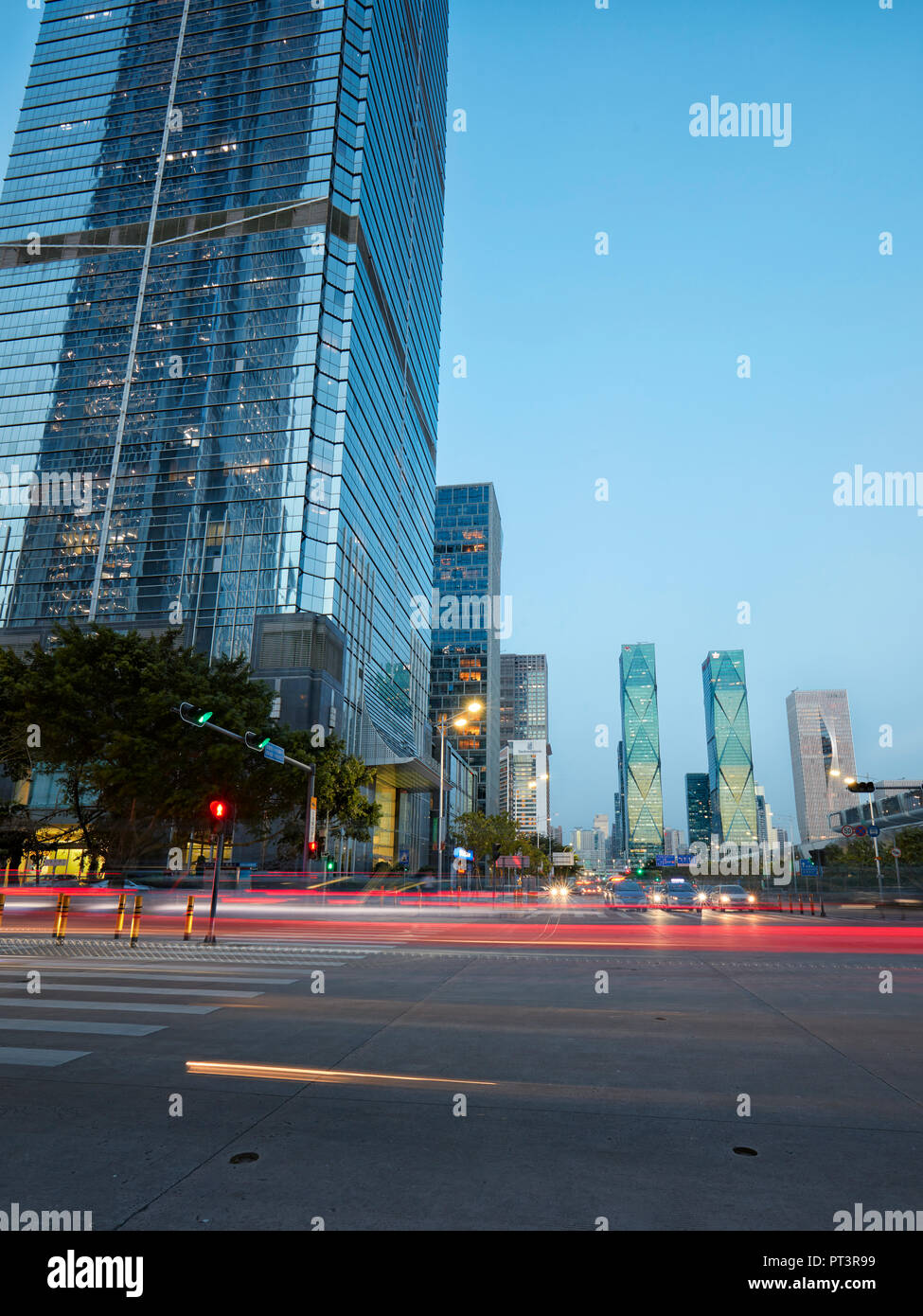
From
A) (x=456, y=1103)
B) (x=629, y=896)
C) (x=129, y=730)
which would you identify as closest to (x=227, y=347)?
(x=129, y=730)

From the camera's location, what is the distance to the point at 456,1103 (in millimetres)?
5410

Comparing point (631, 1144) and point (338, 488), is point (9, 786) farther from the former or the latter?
point (631, 1144)

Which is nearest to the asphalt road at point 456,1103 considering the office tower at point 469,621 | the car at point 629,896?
the car at point 629,896

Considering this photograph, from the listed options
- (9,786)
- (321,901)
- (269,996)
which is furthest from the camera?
(9,786)

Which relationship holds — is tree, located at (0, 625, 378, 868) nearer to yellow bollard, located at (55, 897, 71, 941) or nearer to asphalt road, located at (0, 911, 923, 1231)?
yellow bollard, located at (55, 897, 71, 941)

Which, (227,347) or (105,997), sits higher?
(227,347)

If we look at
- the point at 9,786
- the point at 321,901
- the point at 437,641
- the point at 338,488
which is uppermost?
the point at 437,641

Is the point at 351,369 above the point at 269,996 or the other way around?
above

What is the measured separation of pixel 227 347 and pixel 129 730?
59.2 m

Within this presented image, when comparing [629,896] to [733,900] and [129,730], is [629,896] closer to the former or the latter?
[733,900]

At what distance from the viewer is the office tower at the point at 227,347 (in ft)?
239

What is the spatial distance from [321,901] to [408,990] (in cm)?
2566

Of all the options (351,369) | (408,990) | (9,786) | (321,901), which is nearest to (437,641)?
(351,369)
